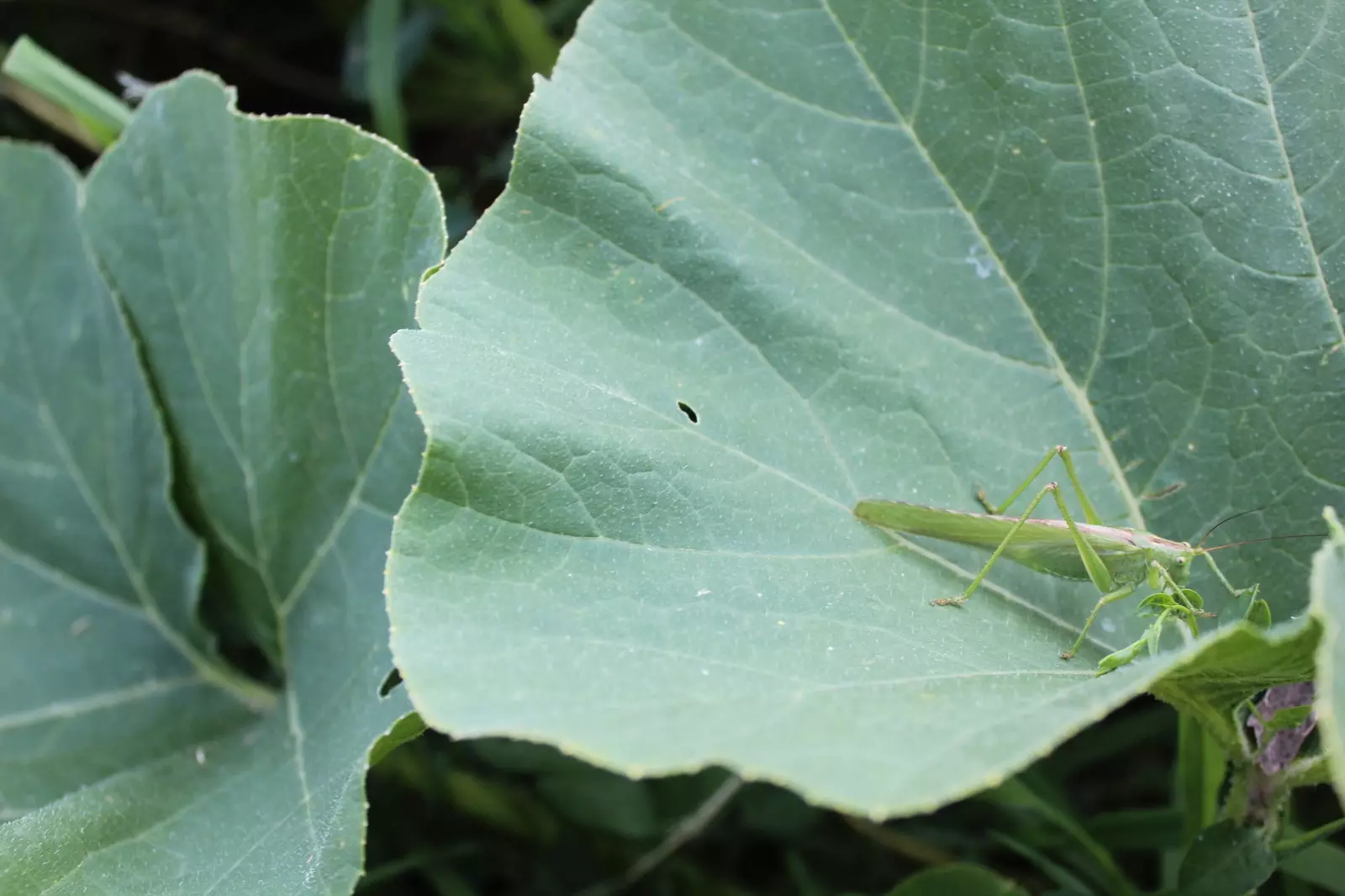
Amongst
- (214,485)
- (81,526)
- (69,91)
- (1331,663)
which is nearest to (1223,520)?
(1331,663)

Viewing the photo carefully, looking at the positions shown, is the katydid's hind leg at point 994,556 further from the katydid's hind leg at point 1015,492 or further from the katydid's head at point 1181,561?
the katydid's head at point 1181,561

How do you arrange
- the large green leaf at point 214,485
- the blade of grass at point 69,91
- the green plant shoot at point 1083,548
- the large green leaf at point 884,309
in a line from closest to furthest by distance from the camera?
the large green leaf at point 884,309
the large green leaf at point 214,485
the green plant shoot at point 1083,548
the blade of grass at point 69,91

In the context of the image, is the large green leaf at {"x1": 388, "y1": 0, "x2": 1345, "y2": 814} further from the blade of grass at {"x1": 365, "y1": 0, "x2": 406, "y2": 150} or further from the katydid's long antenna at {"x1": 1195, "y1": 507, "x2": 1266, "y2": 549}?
the blade of grass at {"x1": 365, "y1": 0, "x2": 406, "y2": 150}

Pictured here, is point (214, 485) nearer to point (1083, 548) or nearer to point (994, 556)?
point (994, 556)

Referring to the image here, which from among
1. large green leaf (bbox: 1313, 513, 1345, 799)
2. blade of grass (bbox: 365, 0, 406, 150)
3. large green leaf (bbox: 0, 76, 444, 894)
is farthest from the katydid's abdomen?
blade of grass (bbox: 365, 0, 406, 150)

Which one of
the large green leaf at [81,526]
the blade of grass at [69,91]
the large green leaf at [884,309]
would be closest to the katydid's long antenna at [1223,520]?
the large green leaf at [884,309]

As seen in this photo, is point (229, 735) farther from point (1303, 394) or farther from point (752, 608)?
point (1303, 394)
